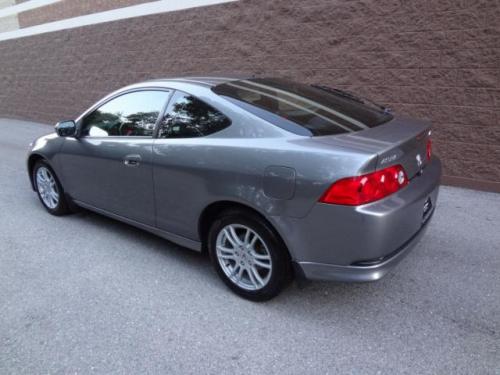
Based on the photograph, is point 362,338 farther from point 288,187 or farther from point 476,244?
point 476,244

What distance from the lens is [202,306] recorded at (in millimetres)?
3072

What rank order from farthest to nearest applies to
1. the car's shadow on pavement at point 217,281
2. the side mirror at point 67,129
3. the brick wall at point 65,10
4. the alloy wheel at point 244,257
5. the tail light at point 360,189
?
the brick wall at point 65,10, the side mirror at point 67,129, the car's shadow on pavement at point 217,281, the alloy wheel at point 244,257, the tail light at point 360,189

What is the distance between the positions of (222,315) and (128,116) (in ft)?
6.53

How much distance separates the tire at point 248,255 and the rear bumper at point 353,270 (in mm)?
191

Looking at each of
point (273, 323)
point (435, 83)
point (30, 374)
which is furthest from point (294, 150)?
point (435, 83)

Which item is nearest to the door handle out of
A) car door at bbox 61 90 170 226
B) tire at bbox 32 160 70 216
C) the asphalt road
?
car door at bbox 61 90 170 226

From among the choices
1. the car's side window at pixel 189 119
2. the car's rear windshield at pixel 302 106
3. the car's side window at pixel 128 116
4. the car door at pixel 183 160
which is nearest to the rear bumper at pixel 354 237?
the car's rear windshield at pixel 302 106

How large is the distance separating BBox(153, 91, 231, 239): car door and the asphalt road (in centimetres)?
52

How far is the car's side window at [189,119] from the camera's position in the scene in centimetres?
315

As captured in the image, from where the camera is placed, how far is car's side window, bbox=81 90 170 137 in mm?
3598

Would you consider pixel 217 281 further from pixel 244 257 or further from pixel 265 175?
pixel 265 175

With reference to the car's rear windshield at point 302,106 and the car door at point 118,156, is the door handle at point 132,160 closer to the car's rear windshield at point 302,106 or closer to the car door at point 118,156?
the car door at point 118,156

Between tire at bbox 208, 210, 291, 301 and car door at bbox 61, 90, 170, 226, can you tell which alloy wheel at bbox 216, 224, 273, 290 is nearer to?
tire at bbox 208, 210, 291, 301

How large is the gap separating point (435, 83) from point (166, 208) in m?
4.08
